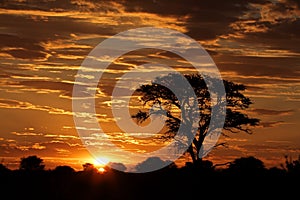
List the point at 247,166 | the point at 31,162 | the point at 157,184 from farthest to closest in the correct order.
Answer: the point at 31,162, the point at 247,166, the point at 157,184

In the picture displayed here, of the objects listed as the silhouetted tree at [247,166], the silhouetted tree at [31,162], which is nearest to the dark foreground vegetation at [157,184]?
the silhouetted tree at [247,166]

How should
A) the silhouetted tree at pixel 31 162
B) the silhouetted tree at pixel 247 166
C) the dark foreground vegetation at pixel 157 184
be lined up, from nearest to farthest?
the dark foreground vegetation at pixel 157 184 → the silhouetted tree at pixel 247 166 → the silhouetted tree at pixel 31 162

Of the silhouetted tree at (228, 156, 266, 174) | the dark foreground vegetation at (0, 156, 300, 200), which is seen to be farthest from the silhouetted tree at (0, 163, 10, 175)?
the silhouetted tree at (228, 156, 266, 174)

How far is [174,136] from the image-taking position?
7169 centimetres

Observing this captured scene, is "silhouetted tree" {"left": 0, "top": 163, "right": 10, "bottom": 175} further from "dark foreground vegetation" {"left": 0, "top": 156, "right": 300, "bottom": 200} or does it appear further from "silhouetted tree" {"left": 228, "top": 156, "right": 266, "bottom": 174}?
"silhouetted tree" {"left": 228, "top": 156, "right": 266, "bottom": 174}

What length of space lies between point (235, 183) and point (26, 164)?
26.4 meters

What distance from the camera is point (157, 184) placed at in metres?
53.7

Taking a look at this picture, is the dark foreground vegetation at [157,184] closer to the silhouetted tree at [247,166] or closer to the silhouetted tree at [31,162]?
the silhouetted tree at [247,166]

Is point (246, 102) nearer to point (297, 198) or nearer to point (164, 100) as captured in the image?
point (164, 100)

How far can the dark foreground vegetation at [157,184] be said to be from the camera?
4981 centimetres

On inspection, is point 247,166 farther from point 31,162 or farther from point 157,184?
point 31,162

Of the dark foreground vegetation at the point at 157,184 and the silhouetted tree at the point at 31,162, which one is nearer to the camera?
the dark foreground vegetation at the point at 157,184

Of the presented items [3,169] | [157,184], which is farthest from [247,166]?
[3,169]

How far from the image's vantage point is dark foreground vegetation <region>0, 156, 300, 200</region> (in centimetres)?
4981
